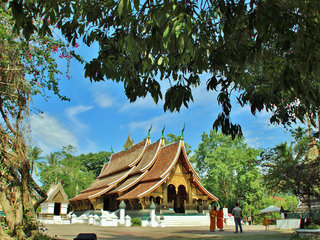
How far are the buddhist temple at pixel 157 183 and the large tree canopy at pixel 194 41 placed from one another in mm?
16957

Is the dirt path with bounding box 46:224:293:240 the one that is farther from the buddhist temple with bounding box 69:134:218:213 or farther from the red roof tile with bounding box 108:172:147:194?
the red roof tile with bounding box 108:172:147:194

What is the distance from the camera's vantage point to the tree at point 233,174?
31.7 meters

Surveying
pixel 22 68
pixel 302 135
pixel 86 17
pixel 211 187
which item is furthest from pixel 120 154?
pixel 86 17

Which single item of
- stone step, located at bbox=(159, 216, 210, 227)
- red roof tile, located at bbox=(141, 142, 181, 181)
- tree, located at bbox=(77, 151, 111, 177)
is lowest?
stone step, located at bbox=(159, 216, 210, 227)

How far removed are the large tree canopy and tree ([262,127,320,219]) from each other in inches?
306

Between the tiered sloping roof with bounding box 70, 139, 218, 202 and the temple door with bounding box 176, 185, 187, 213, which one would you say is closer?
the tiered sloping roof with bounding box 70, 139, 218, 202

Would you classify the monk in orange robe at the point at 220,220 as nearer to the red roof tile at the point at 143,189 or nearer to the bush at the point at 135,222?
the bush at the point at 135,222

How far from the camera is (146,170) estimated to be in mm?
24641

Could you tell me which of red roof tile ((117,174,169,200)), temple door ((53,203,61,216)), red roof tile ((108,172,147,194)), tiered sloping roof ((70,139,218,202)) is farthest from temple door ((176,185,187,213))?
temple door ((53,203,61,216))

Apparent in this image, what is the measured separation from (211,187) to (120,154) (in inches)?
432

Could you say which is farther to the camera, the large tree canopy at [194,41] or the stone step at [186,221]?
the stone step at [186,221]

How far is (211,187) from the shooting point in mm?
34031

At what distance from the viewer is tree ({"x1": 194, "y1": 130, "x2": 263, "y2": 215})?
31.7 metres

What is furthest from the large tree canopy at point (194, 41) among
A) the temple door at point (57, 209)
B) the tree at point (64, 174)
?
the tree at point (64, 174)
